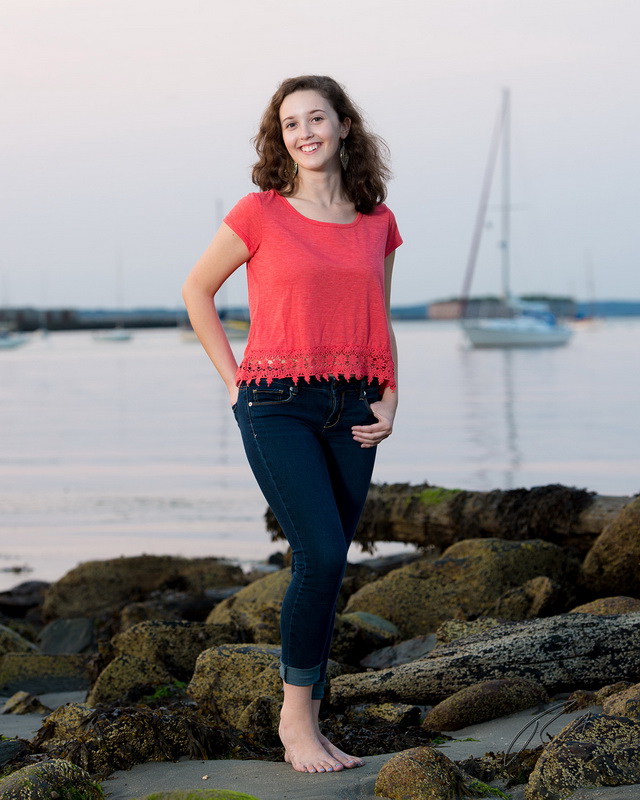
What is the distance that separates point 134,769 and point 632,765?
5.46ft

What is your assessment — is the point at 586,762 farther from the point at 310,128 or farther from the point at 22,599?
the point at 22,599

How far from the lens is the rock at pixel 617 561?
252 inches

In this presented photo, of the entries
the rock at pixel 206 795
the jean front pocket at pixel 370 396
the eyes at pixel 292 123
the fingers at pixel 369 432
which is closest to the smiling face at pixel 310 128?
the eyes at pixel 292 123

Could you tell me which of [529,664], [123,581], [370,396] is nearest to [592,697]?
[529,664]

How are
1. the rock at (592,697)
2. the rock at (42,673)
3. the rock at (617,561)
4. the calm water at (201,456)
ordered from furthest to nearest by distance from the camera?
the calm water at (201,456)
the rock at (617,561)
the rock at (42,673)
the rock at (592,697)

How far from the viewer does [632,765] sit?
3289 millimetres

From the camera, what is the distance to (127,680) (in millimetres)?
5352

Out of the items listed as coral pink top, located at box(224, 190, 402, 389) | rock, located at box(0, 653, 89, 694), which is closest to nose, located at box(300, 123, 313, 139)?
coral pink top, located at box(224, 190, 402, 389)

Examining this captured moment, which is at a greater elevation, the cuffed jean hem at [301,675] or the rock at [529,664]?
the cuffed jean hem at [301,675]

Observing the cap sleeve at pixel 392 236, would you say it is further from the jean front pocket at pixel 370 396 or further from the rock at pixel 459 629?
the rock at pixel 459 629

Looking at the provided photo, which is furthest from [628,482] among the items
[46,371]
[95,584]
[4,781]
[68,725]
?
[46,371]

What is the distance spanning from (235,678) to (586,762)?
200 centimetres

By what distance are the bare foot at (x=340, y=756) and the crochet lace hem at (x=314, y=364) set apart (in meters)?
1.26

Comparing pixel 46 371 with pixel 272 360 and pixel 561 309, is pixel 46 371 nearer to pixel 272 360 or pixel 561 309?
pixel 272 360
